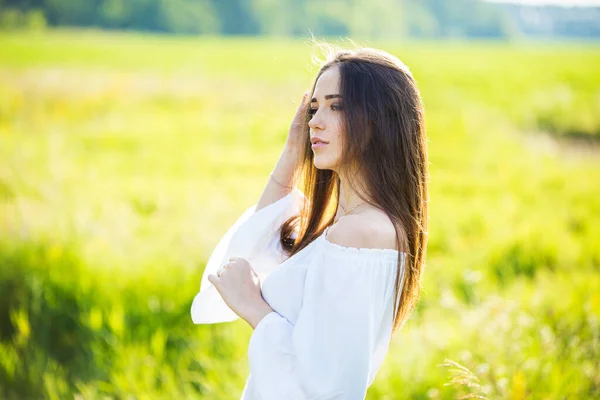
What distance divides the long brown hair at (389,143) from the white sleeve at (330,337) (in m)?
0.12

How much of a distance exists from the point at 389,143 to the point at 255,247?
543 millimetres

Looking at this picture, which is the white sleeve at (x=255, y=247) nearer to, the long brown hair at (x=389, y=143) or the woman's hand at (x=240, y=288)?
the woman's hand at (x=240, y=288)

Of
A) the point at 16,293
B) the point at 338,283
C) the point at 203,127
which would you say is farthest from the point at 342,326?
the point at 203,127

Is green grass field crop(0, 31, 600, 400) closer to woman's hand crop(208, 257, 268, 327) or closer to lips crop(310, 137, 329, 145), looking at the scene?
lips crop(310, 137, 329, 145)

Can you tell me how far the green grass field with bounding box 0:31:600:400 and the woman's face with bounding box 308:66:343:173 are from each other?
341 mm

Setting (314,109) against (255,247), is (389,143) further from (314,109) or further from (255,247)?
(255,247)

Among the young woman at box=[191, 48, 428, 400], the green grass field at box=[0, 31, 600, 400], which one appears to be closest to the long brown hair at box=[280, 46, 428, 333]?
the young woman at box=[191, 48, 428, 400]

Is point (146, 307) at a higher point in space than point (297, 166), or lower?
lower

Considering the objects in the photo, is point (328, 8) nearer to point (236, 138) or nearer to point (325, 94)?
point (236, 138)

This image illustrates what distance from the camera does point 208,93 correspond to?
17.1 m

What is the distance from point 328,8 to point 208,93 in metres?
22.4

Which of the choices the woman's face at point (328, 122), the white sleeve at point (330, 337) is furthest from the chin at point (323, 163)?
the white sleeve at point (330, 337)

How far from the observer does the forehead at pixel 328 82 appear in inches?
64.8

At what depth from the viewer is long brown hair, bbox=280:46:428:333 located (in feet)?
5.27
